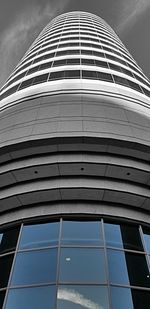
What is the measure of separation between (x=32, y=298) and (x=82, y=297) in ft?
5.33

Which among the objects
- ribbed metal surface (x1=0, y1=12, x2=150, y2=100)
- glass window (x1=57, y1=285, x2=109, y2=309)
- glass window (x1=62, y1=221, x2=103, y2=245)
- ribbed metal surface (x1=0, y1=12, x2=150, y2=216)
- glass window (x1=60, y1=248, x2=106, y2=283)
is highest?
ribbed metal surface (x1=0, y1=12, x2=150, y2=100)

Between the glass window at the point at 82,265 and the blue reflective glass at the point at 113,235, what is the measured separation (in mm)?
866

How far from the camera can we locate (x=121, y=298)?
33.3 ft

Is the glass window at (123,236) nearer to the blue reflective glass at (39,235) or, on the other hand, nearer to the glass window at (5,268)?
the blue reflective glass at (39,235)

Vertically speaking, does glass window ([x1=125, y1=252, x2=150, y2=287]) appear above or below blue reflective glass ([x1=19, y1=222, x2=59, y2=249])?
below

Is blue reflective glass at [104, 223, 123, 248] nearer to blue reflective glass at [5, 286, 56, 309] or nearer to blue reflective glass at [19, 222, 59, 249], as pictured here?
blue reflective glass at [19, 222, 59, 249]

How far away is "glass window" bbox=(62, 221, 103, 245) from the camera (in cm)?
1223

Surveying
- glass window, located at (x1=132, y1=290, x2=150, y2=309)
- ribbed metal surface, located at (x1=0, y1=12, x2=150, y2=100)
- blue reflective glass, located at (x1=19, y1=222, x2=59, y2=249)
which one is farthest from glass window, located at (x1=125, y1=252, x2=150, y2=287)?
ribbed metal surface, located at (x1=0, y1=12, x2=150, y2=100)

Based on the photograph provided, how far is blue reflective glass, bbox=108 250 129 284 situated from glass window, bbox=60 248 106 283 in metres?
0.33

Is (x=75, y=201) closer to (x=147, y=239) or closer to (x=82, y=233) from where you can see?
(x=82, y=233)

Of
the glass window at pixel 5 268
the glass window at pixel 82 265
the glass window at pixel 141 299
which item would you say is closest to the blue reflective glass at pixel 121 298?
the glass window at pixel 141 299

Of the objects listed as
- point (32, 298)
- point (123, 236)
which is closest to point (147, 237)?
point (123, 236)

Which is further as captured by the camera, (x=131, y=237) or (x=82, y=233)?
(x=131, y=237)

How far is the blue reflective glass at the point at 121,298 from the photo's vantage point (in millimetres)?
9906
